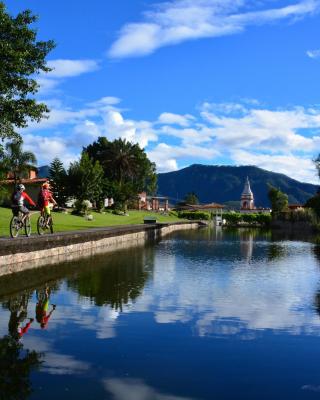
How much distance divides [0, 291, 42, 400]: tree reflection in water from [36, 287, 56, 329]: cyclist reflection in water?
0.84 feet

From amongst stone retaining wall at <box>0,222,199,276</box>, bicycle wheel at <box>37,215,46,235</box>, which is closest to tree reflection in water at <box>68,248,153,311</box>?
stone retaining wall at <box>0,222,199,276</box>

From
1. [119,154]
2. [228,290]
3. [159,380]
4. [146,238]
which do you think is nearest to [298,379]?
[159,380]

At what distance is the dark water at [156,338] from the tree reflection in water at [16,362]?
14mm

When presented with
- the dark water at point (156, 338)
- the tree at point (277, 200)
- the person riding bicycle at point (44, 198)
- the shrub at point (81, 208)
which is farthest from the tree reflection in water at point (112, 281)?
the tree at point (277, 200)

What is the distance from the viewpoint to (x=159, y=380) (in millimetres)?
6762

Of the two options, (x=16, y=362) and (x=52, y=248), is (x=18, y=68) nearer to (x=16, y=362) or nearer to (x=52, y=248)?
(x=52, y=248)

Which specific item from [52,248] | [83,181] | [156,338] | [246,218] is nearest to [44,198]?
[52,248]

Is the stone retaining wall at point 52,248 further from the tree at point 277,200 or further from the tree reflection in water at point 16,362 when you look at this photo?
the tree at point 277,200

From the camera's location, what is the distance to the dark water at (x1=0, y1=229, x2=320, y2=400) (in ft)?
21.4

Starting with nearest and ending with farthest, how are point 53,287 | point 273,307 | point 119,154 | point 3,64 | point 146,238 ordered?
point 273,307 < point 53,287 < point 3,64 < point 146,238 < point 119,154

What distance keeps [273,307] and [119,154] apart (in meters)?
97.3

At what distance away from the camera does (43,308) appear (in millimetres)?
11430

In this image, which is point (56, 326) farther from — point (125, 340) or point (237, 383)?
point (237, 383)

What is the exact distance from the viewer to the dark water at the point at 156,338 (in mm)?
6531
